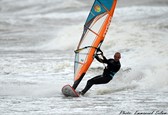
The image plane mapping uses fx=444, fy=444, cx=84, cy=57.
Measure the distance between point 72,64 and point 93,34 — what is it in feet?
15.6

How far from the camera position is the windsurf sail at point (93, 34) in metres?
10.4

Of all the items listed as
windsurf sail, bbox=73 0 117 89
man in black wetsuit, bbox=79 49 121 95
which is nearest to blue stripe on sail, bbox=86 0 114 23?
windsurf sail, bbox=73 0 117 89

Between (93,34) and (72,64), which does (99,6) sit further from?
(72,64)

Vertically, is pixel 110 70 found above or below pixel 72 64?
above

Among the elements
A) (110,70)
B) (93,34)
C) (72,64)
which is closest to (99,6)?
(93,34)

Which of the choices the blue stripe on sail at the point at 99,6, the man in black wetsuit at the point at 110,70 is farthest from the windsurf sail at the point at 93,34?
the man in black wetsuit at the point at 110,70

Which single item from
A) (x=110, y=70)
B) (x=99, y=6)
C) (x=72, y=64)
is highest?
(x=99, y=6)

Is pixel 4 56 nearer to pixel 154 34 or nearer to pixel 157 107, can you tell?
pixel 154 34

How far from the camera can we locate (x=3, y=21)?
30.0 meters

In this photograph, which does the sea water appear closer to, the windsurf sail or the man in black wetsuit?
the man in black wetsuit

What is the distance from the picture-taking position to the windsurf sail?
1044 centimetres

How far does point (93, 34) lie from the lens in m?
10.7

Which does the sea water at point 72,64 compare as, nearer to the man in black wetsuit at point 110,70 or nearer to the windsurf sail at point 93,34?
the man in black wetsuit at point 110,70

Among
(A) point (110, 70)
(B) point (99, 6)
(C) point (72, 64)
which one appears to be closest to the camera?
(A) point (110, 70)
